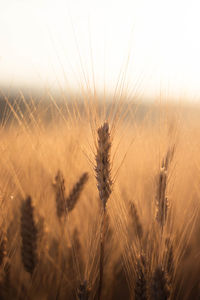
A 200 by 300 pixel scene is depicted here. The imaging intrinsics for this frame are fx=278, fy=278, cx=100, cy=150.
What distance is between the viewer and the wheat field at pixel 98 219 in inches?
37.7

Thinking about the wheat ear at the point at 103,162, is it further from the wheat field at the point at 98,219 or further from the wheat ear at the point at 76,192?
the wheat ear at the point at 76,192

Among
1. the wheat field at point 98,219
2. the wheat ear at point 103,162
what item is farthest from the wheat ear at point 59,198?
the wheat ear at point 103,162

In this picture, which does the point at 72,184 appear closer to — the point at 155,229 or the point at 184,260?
the point at 155,229

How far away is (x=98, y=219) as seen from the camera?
106cm

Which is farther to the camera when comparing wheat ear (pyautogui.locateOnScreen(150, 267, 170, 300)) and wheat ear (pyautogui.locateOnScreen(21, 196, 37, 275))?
Result: wheat ear (pyautogui.locateOnScreen(21, 196, 37, 275))

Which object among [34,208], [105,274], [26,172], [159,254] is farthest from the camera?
[26,172]

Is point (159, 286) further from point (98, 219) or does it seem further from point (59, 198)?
point (59, 198)

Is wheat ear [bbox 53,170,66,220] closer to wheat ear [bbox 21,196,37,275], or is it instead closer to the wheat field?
the wheat field

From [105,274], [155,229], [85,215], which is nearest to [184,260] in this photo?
[105,274]

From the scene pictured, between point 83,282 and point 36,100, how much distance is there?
0.94 m

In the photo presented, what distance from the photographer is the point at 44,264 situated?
1333mm

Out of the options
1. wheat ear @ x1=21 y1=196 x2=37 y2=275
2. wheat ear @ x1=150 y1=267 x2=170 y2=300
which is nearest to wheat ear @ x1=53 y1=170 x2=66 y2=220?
wheat ear @ x1=21 y1=196 x2=37 y2=275

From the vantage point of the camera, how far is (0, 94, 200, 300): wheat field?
0.96 metres

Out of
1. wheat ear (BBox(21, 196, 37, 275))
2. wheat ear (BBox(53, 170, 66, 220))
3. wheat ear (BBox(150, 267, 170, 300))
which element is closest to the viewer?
wheat ear (BBox(150, 267, 170, 300))
